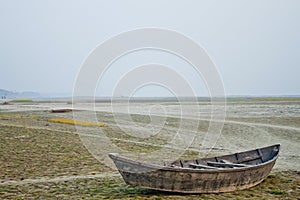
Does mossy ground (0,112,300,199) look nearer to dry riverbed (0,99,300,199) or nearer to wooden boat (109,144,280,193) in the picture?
dry riverbed (0,99,300,199)

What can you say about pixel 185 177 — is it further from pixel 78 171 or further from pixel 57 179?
pixel 78 171

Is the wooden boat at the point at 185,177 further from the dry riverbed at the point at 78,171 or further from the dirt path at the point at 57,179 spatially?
the dirt path at the point at 57,179

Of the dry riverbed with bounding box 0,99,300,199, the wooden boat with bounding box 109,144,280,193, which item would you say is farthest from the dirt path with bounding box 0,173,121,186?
the wooden boat with bounding box 109,144,280,193

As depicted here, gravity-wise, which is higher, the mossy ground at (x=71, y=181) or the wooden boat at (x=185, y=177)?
the wooden boat at (x=185, y=177)

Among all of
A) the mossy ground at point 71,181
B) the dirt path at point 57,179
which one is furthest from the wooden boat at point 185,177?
the dirt path at point 57,179

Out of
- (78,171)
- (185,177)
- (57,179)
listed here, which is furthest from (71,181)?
(185,177)

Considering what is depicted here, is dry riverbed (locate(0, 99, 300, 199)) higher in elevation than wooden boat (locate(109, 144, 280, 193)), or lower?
lower

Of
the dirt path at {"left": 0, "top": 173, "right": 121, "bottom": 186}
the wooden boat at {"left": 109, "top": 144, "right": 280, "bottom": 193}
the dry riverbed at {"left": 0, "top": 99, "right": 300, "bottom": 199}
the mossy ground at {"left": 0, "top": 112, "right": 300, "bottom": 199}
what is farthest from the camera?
the dirt path at {"left": 0, "top": 173, "right": 121, "bottom": 186}

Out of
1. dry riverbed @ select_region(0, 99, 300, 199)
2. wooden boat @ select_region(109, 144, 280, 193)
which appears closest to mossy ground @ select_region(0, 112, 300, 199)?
dry riverbed @ select_region(0, 99, 300, 199)

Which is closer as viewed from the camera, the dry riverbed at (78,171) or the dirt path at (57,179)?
the dry riverbed at (78,171)

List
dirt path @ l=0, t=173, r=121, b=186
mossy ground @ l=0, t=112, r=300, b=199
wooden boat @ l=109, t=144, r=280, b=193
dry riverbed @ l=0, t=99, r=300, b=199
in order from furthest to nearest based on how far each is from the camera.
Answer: dirt path @ l=0, t=173, r=121, b=186 → dry riverbed @ l=0, t=99, r=300, b=199 → mossy ground @ l=0, t=112, r=300, b=199 → wooden boat @ l=109, t=144, r=280, b=193

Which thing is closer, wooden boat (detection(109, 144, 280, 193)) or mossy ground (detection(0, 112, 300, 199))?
wooden boat (detection(109, 144, 280, 193))

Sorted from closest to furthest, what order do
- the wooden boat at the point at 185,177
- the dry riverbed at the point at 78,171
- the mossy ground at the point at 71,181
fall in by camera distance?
the wooden boat at the point at 185,177 < the mossy ground at the point at 71,181 < the dry riverbed at the point at 78,171

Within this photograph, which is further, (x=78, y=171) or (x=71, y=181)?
(x=78, y=171)
